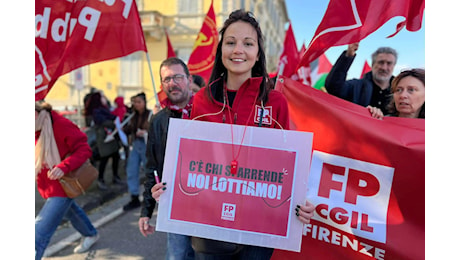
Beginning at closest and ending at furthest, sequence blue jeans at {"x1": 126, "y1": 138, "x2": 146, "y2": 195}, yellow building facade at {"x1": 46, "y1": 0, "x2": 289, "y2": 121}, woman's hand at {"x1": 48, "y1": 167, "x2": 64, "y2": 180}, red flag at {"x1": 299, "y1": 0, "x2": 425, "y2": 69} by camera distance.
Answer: red flag at {"x1": 299, "y1": 0, "x2": 425, "y2": 69} < woman's hand at {"x1": 48, "y1": 167, "x2": 64, "y2": 180} < blue jeans at {"x1": 126, "y1": 138, "x2": 146, "y2": 195} < yellow building facade at {"x1": 46, "y1": 0, "x2": 289, "y2": 121}

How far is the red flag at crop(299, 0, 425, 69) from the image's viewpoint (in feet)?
6.42

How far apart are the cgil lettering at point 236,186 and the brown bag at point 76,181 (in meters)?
1.72

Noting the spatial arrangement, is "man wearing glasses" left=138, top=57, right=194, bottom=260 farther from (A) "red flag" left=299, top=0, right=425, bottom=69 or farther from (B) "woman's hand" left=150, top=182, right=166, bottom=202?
(A) "red flag" left=299, top=0, right=425, bottom=69

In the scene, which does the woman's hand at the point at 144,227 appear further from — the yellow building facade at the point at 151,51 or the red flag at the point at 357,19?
the yellow building facade at the point at 151,51

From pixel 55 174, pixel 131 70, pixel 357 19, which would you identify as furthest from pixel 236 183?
pixel 131 70

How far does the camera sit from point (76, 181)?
2.82 meters

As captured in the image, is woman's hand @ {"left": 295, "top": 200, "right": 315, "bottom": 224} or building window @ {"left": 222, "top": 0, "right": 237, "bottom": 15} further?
building window @ {"left": 222, "top": 0, "right": 237, "bottom": 15}

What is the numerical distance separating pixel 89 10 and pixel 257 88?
1878 millimetres

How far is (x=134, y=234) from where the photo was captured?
3.93m

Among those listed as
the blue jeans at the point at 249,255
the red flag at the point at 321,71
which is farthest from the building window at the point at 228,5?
the blue jeans at the point at 249,255

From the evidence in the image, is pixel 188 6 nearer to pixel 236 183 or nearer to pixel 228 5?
pixel 228 5

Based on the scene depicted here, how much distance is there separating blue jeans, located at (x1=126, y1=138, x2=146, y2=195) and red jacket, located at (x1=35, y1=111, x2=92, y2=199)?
2152 millimetres

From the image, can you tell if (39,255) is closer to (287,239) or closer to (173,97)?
(173,97)

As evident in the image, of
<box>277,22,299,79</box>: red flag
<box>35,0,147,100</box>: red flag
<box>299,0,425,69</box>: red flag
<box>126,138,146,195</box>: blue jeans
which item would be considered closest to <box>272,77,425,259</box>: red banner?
<box>299,0,425,69</box>: red flag
